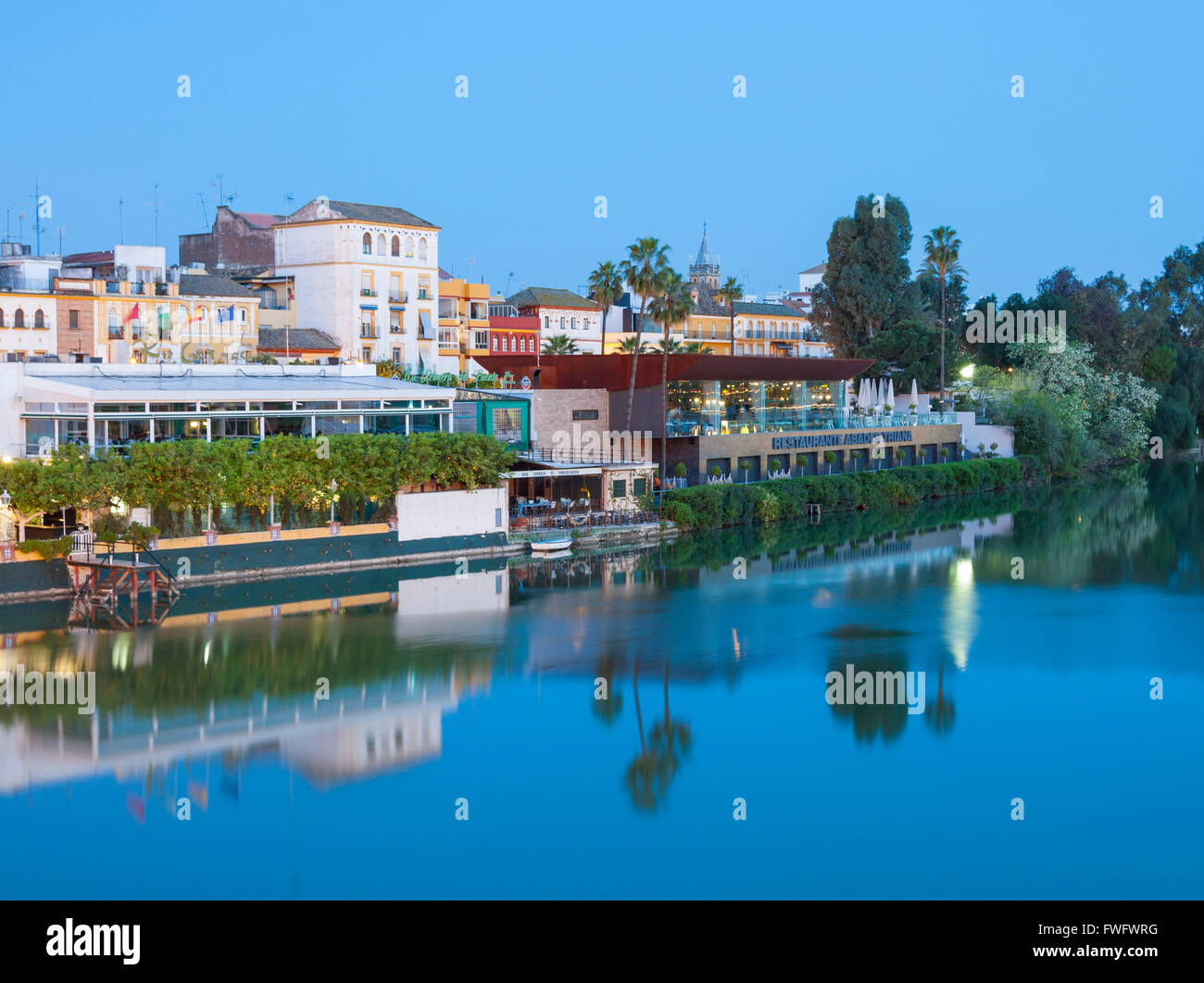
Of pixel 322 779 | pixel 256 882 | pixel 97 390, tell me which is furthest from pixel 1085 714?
pixel 97 390

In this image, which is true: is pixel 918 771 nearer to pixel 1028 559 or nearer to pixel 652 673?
pixel 652 673

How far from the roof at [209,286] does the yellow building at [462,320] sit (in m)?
12.5

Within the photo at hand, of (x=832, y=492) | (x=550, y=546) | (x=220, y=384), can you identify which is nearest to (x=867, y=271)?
(x=832, y=492)

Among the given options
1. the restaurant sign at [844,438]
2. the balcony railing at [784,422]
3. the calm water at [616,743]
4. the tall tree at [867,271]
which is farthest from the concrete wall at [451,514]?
the tall tree at [867,271]

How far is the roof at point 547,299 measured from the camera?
9169 cm

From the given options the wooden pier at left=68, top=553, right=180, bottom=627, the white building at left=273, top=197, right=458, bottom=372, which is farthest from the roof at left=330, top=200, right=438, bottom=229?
the wooden pier at left=68, top=553, right=180, bottom=627

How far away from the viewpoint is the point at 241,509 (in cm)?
4616

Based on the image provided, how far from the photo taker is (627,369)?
6456cm

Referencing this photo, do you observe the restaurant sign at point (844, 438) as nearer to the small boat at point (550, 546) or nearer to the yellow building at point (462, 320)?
the small boat at point (550, 546)

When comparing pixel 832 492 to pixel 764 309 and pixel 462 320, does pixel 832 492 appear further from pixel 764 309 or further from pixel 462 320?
pixel 764 309

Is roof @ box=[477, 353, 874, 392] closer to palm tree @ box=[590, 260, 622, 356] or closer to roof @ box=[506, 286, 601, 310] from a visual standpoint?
palm tree @ box=[590, 260, 622, 356]

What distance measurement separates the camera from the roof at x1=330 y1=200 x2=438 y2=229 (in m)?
75.1
